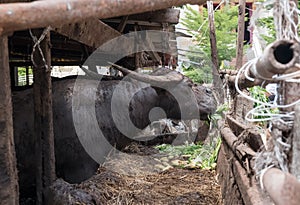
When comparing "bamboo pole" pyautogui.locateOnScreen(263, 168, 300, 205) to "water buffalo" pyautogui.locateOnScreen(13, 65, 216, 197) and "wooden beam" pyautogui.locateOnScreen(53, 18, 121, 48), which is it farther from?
"water buffalo" pyautogui.locateOnScreen(13, 65, 216, 197)

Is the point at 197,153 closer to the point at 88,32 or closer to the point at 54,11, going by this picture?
the point at 88,32

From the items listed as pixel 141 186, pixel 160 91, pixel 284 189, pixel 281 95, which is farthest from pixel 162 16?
pixel 284 189

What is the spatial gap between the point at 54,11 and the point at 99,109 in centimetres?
264

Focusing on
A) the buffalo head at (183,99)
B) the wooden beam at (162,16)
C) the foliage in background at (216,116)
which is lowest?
the foliage in background at (216,116)

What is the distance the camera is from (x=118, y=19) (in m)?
3.37

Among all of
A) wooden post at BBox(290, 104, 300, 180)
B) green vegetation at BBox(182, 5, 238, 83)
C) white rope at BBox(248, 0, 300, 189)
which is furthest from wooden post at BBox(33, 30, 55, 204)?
green vegetation at BBox(182, 5, 238, 83)

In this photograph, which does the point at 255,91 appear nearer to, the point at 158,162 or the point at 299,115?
the point at 158,162

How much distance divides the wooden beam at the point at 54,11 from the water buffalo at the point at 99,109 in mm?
2014

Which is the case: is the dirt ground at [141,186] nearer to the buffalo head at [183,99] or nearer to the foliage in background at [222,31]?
the buffalo head at [183,99]

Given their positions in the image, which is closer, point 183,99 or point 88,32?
point 88,32

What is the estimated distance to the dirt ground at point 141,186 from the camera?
240 centimetres

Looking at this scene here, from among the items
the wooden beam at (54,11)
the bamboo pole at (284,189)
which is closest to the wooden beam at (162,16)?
the wooden beam at (54,11)

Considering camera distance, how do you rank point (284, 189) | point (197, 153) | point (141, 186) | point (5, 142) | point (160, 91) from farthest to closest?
1. point (197, 153)
2. point (160, 91)
3. point (141, 186)
4. point (5, 142)
5. point (284, 189)

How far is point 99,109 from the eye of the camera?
11.5 feet
